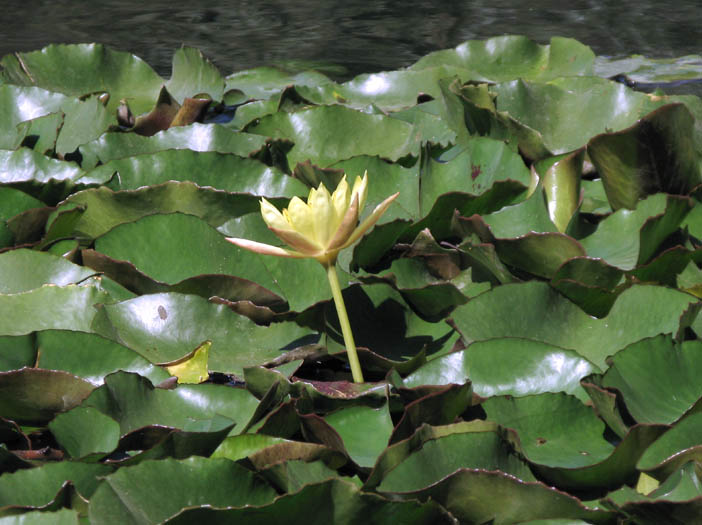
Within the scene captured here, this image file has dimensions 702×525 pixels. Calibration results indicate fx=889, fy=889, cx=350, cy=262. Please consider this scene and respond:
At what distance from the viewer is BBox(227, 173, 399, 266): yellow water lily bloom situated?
934 millimetres

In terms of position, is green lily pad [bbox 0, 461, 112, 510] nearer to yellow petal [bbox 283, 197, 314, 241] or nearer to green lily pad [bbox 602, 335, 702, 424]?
yellow petal [bbox 283, 197, 314, 241]

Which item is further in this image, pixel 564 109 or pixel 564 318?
pixel 564 109

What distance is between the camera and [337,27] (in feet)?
11.9

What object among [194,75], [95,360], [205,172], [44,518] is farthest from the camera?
[194,75]

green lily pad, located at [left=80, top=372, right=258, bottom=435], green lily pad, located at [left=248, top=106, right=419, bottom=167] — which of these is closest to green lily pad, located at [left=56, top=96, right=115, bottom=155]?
green lily pad, located at [left=248, top=106, right=419, bottom=167]

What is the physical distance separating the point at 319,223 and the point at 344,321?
0.12 metres

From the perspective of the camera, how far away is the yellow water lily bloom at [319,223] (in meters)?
0.93

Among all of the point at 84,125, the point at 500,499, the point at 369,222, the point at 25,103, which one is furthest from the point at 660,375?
the point at 25,103

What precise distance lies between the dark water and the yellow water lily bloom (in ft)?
6.24

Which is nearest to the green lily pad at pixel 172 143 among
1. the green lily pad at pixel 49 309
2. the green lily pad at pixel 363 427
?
the green lily pad at pixel 49 309

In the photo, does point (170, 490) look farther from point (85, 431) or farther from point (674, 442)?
point (674, 442)

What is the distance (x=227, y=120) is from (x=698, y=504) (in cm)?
148

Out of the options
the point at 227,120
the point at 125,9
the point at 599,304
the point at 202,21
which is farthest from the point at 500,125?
the point at 125,9

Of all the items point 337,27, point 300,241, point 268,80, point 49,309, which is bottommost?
point 337,27
